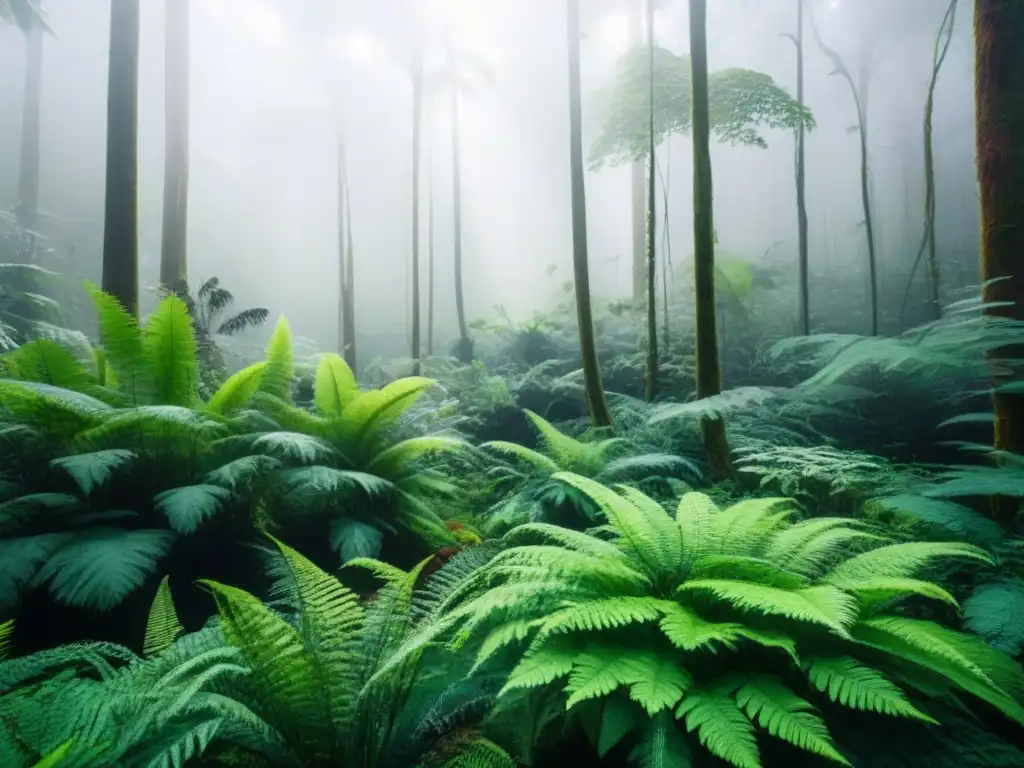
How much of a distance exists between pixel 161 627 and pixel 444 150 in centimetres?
1900

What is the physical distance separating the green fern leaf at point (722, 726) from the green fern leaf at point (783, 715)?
0.11ft

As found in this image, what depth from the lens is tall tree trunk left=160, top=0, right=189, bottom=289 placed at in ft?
20.3

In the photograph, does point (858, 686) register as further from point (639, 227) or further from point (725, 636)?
→ point (639, 227)

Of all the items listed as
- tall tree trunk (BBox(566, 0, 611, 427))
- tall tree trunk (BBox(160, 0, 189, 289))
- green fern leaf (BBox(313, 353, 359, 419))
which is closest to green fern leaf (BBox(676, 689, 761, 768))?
green fern leaf (BBox(313, 353, 359, 419))

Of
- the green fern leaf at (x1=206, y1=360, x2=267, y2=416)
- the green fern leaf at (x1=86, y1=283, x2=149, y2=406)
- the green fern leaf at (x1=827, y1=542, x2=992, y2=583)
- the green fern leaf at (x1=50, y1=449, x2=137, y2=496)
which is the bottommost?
the green fern leaf at (x1=827, y1=542, x2=992, y2=583)

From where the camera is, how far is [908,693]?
1.32 meters

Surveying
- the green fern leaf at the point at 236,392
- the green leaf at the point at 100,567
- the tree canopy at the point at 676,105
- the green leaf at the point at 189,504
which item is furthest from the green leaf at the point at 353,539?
the tree canopy at the point at 676,105

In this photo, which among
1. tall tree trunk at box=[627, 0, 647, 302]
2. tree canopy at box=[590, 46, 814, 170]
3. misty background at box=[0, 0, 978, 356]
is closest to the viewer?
tree canopy at box=[590, 46, 814, 170]

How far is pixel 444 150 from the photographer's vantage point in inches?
715

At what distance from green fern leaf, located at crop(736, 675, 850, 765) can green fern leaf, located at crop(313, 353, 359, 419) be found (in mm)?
2737

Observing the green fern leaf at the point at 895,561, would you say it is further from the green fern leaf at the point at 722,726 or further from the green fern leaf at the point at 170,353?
the green fern leaf at the point at 170,353

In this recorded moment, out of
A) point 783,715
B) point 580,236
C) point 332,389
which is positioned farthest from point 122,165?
point 783,715

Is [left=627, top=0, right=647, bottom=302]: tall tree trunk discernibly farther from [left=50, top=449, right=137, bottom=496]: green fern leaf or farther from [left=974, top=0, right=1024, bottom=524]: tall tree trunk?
[left=50, top=449, right=137, bottom=496]: green fern leaf

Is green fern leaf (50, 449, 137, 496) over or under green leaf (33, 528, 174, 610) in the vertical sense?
over
